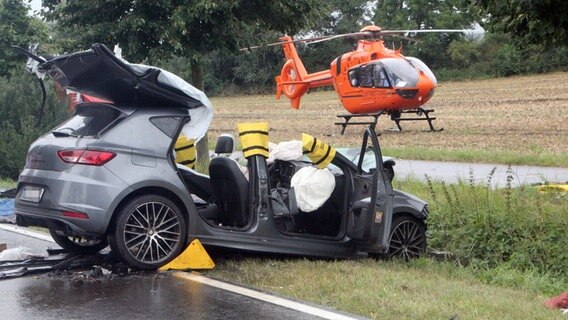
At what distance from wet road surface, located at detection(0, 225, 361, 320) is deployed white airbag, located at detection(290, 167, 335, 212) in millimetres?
1353

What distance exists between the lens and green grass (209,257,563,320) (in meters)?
6.27

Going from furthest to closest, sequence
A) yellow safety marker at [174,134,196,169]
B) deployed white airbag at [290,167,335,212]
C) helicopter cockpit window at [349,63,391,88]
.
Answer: helicopter cockpit window at [349,63,391,88], yellow safety marker at [174,134,196,169], deployed white airbag at [290,167,335,212]

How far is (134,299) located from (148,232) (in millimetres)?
1118

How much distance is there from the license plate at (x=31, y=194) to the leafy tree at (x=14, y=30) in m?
14.2

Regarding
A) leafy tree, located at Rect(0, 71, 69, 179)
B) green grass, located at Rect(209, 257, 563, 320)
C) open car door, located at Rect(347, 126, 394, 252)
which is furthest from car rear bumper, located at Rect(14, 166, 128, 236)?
leafy tree, located at Rect(0, 71, 69, 179)

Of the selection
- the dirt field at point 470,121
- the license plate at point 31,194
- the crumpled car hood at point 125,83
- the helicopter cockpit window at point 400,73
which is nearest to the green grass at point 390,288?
the crumpled car hood at point 125,83

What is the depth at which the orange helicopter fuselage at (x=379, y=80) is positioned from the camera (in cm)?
2819

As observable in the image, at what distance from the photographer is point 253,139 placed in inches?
327

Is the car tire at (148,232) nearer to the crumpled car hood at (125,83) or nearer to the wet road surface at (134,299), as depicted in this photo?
the wet road surface at (134,299)

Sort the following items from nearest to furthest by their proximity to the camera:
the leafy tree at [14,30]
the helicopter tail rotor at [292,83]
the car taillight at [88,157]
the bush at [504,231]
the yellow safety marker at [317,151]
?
the car taillight at [88,157] → the yellow safety marker at [317,151] → the bush at [504,231] → the leafy tree at [14,30] → the helicopter tail rotor at [292,83]

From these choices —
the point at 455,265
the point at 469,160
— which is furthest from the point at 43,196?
the point at 469,160

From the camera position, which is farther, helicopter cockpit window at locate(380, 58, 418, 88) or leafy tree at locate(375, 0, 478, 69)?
leafy tree at locate(375, 0, 478, 69)

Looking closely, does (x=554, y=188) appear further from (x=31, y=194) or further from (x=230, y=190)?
(x=31, y=194)

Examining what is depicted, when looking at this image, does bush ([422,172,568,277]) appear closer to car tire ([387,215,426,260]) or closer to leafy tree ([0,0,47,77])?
car tire ([387,215,426,260])
